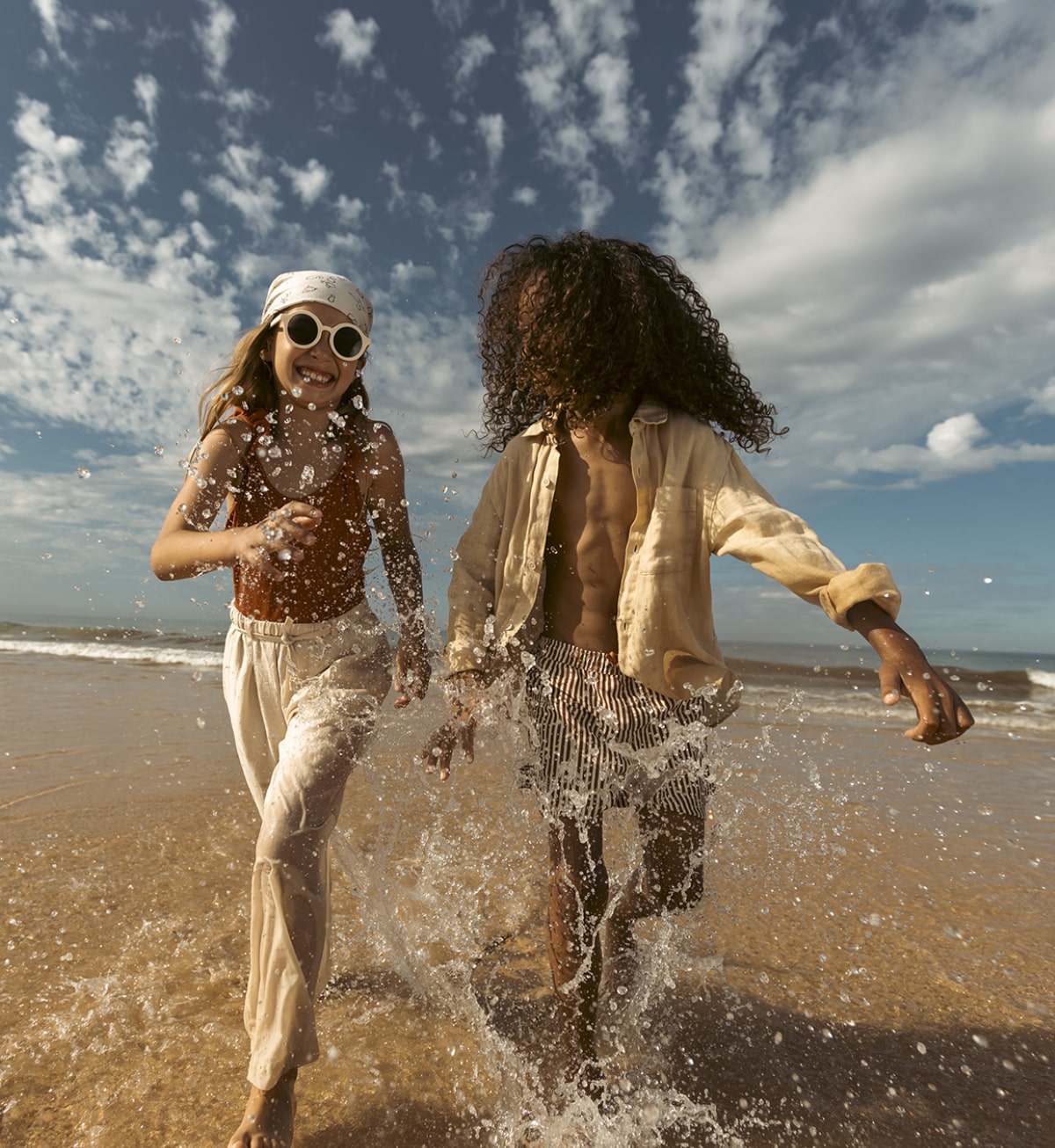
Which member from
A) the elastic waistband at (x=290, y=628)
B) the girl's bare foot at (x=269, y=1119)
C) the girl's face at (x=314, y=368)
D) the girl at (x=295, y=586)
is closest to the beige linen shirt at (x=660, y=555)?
the girl at (x=295, y=586)

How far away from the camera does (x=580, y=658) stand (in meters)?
2.60

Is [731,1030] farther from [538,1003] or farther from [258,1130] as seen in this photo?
[258,1130]

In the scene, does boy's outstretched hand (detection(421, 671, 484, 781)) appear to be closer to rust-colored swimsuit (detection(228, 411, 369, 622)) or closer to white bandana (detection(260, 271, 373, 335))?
rust-colored swimsuit (detection(228, 411, 369, 622))

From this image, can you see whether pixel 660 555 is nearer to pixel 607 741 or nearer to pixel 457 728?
pixel 607 741

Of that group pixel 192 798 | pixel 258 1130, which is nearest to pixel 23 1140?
pixel 258 1130

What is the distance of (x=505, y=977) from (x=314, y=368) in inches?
93.2

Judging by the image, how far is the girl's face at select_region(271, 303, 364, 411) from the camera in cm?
257

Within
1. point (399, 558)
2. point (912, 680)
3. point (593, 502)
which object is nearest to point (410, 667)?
point (399, 558)

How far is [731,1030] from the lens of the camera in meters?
2.75

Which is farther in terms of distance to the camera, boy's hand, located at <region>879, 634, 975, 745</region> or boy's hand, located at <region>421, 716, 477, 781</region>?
boy's hand, located at <region>421, 716, 477, 781</region>

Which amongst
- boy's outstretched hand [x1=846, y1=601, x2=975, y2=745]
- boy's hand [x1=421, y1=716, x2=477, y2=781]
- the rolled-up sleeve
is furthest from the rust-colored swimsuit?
boy's outstretched hand [x1=846, y1=601, x2=975, y2=745]

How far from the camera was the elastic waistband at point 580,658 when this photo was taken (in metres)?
2.58

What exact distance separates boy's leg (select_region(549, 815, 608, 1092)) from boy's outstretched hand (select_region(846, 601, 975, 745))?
3.46ft

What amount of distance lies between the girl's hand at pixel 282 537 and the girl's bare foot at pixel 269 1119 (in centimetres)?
131
